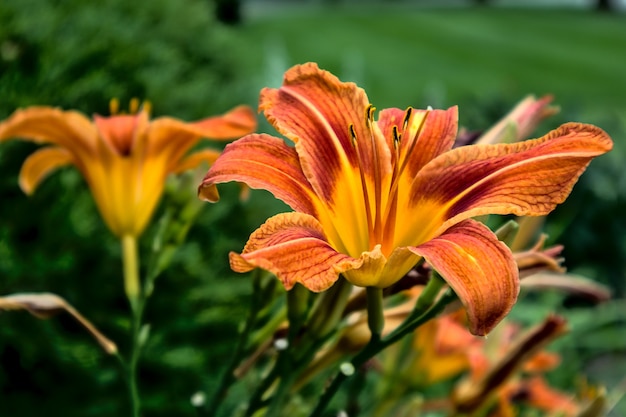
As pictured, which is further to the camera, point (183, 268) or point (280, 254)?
point (183, 268)

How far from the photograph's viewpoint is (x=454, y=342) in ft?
3.23

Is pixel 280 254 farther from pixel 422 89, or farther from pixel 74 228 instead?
pixel 422 89

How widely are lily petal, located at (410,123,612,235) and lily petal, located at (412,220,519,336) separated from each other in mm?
25

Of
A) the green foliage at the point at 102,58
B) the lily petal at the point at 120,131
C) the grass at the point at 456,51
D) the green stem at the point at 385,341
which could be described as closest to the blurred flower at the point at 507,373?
the green stem at the point at 385,341

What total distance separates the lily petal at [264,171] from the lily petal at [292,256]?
0.13 ft

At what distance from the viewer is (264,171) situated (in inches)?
21.4

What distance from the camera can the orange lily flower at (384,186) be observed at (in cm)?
48

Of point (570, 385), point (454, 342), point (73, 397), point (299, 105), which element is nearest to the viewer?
point (299, 105)

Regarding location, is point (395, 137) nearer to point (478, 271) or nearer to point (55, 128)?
point (478, 271)

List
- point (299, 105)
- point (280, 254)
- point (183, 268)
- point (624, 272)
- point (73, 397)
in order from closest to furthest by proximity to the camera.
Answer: point (280, 254) < point (299, 105) < point (73, 397) < point (183, 268) < point (624, 272)

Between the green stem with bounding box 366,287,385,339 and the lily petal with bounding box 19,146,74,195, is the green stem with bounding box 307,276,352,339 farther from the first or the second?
the lily petal with bounding box 19,146,74,195

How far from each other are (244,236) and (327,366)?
102 cm

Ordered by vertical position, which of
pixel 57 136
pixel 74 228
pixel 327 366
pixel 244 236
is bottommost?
pixel 244 236

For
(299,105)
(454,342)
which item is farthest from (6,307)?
(454,342)
